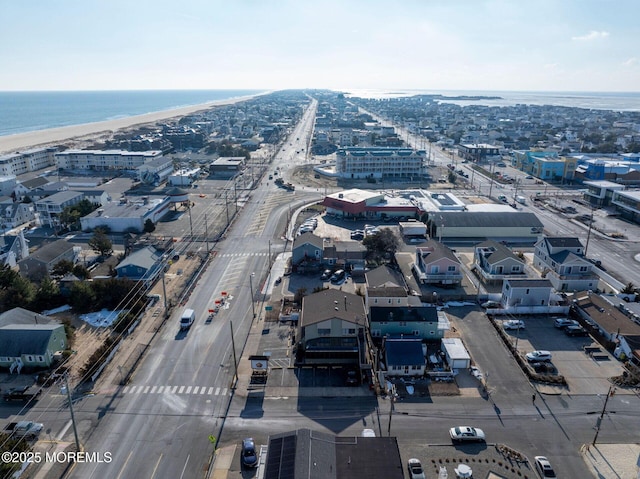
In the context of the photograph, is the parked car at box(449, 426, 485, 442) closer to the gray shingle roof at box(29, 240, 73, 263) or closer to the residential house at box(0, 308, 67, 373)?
the residential house at box(0, 308, 67, 373)

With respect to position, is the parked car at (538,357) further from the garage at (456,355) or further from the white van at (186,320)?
the white van at (186,320)

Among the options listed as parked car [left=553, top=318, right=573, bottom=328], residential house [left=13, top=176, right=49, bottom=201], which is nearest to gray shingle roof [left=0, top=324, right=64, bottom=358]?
parked car [left=553, top=318, right=573, bottom=328]

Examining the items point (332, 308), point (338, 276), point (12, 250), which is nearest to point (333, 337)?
point (332, 308)

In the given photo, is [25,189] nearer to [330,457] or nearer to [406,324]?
[406,324]

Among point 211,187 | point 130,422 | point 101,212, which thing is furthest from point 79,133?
point 130,422

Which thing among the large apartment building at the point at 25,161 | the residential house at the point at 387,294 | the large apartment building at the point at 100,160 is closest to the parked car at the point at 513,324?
the residential house at the point at 387,294
